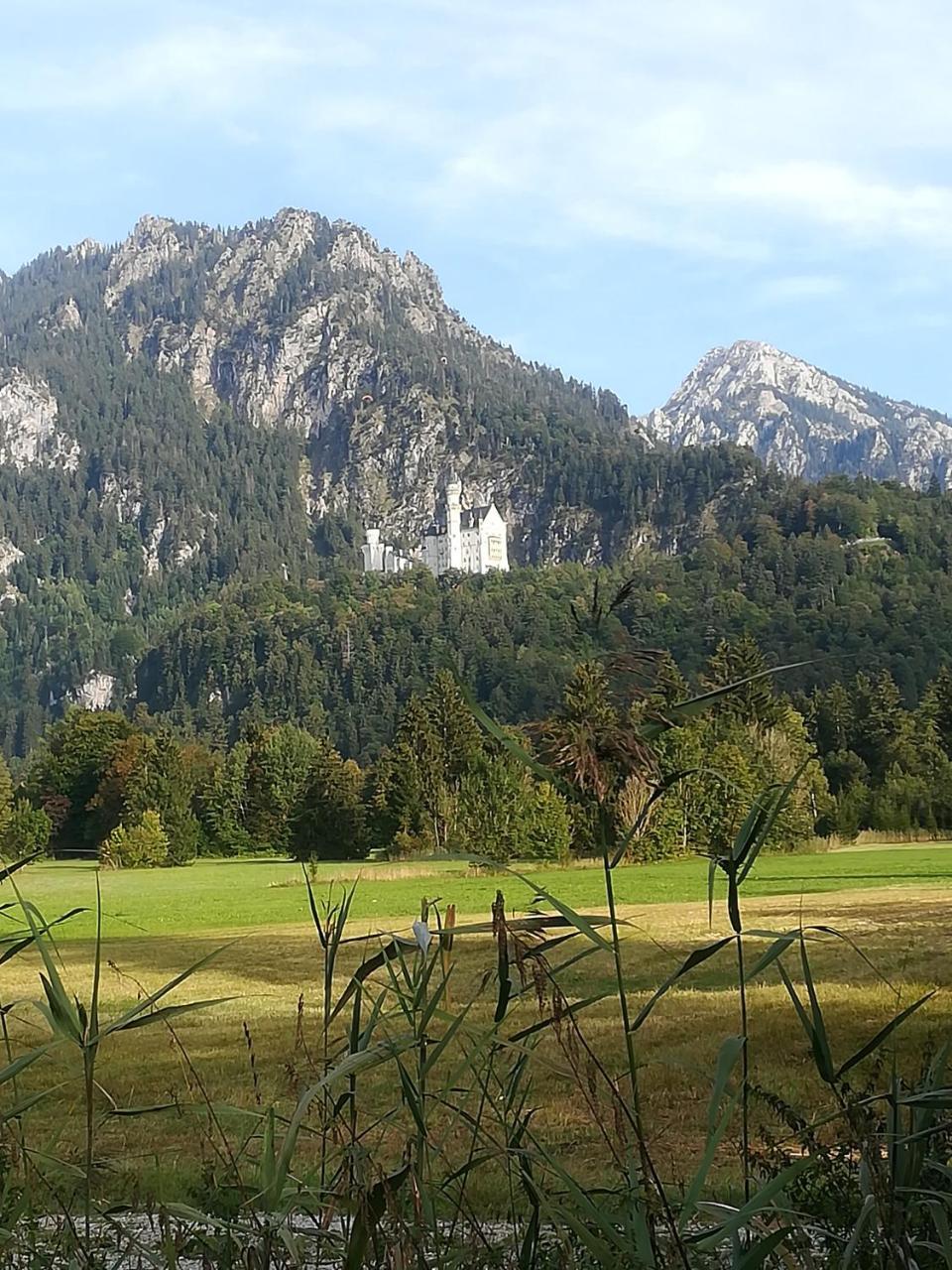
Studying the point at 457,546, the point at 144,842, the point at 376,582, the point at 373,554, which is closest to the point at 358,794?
the point at 144,842

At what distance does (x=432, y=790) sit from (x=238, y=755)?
19139 mm

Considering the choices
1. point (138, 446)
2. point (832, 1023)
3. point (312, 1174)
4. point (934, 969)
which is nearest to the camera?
point (312, 1174)

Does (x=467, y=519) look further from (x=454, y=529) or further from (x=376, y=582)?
(x=376, y=582)

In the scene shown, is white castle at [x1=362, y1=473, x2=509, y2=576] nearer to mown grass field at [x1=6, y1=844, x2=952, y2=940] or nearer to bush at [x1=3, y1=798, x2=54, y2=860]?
bush at [x1=3, y1=798, x2=54, y2=860]

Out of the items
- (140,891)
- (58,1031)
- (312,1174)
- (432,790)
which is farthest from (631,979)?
(432,790)

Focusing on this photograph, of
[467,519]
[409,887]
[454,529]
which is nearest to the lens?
[409,887]

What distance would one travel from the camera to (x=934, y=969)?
39.8ft

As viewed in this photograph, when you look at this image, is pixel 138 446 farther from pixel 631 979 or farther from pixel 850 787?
pixel 631 979

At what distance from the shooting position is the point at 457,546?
18012 centimetres

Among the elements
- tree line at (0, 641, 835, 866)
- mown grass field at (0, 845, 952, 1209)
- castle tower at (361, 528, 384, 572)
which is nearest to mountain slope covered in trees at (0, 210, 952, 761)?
castle tower at (361, 528, 384, 572)

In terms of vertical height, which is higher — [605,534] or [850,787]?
[605,534]

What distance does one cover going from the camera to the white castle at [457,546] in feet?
577

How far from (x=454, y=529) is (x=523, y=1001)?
180 m

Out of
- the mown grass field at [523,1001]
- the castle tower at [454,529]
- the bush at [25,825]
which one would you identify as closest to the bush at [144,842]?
the bush at [25,825]
